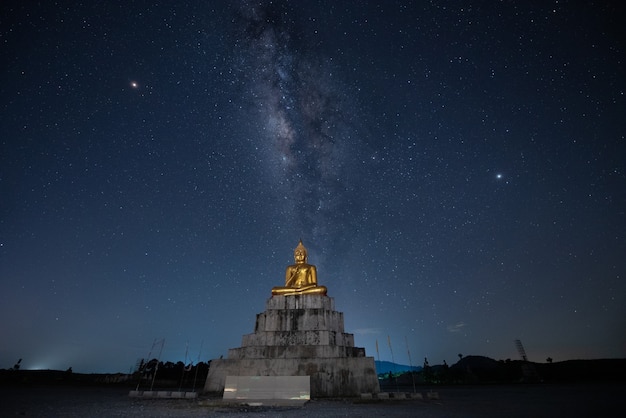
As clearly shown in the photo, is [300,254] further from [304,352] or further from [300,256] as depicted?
[304,352]

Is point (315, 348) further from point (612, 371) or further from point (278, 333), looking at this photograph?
point (612, 371)

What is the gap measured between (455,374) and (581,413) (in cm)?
2183

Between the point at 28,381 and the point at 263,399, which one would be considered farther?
the point at 28,381

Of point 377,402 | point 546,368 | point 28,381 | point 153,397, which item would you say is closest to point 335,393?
point 377,402

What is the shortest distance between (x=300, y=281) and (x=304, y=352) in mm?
A: 5523

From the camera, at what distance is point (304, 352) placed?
12.5 metres

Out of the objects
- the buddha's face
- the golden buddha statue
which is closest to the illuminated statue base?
the golden buddha statue

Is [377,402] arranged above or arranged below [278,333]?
below

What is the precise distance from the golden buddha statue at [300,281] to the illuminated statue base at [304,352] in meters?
0.65

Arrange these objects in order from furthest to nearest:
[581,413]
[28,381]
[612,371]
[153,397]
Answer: [612,371]
[28,381]
[153,397]
[581,413]

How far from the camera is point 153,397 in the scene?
35.3 feet

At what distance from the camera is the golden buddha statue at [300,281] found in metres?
15.9

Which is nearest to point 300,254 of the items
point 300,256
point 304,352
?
point 300,256

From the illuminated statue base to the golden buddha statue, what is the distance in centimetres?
65
